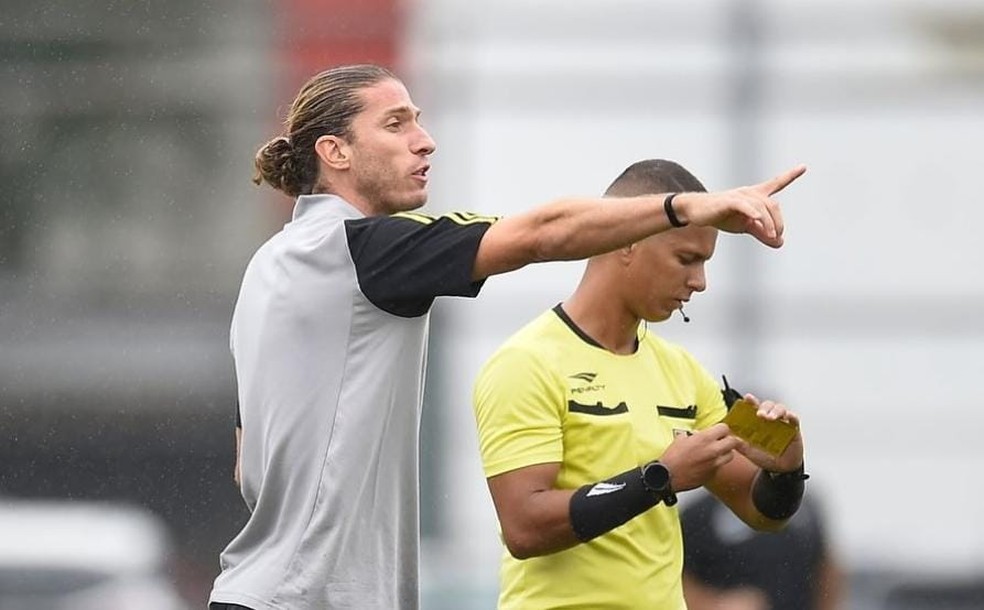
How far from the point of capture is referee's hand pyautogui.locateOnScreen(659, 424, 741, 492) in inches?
108

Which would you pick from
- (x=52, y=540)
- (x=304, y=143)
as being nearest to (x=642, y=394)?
(x=304, y=143)

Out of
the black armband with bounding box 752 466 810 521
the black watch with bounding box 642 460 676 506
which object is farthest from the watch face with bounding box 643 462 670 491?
the black armband with bounding box 752 466 810 521

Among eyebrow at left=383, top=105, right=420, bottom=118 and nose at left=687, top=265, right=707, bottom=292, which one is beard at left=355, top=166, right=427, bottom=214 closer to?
eyebrow at left=383, top=105, right=420, bottom=118

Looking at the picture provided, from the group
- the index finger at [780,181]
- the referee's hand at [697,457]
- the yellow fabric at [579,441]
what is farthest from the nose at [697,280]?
the index finger at [780,181]

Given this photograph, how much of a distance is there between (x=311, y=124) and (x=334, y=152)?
6 cm

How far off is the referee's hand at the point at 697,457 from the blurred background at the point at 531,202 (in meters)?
3.59

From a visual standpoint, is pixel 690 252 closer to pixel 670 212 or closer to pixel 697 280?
pixel 697 280

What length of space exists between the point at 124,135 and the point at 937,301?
9.79 ft

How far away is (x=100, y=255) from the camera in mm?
8188

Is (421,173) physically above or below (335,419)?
above

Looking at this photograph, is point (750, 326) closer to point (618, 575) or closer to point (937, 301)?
point (937, 301)

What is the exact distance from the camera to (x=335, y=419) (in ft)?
8.68

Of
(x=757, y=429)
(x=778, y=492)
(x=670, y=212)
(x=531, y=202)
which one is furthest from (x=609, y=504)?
(x=531, y=202)

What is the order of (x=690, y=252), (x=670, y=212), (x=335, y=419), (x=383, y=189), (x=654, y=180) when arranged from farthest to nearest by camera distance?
(x=654, y=180), (x=690, y=252), (x=383, y=189), (x=335, y=419), (x=670, y=212)
